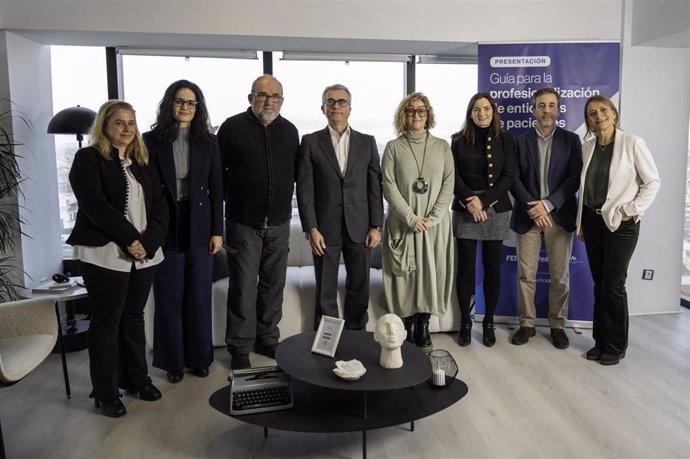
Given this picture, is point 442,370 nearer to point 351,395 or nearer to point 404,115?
point 351,395

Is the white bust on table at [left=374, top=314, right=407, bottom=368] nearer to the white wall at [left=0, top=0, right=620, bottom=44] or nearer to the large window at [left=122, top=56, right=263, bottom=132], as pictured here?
the white wall at [left=0, top=0, right=620, bottom=44]

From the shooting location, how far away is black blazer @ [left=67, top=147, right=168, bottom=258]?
2.62 metres

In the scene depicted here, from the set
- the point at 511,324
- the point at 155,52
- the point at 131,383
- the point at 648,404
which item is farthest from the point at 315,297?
the point at 155,52

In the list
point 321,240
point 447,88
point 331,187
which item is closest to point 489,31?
point 447,88

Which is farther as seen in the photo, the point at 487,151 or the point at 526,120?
the point at 526,120

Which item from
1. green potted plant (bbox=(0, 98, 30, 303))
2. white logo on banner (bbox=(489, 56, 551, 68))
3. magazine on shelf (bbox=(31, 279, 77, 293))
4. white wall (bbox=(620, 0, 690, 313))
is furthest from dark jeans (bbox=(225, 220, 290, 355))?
white wall (bbox=(620, 0, 690, 313))

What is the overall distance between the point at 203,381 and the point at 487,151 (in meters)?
2.23

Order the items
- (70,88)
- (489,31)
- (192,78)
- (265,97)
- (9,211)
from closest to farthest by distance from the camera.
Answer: (265,97), (9,211), (489,31), (70,88), (192,78)

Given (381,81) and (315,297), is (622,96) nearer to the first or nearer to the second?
(381,81)

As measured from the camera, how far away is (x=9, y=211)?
159 inches

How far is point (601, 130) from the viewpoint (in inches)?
137

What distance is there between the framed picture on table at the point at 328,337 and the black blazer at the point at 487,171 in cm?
147

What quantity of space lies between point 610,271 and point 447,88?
2.46 m

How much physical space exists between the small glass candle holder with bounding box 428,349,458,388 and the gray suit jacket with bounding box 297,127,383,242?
1002 millimetres
